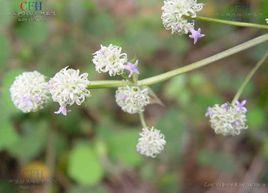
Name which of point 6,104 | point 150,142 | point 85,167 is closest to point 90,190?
point 85,167

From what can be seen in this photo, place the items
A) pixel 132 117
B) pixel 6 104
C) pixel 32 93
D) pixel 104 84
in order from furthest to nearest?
1. pixel 132 117
2. pixel 6 104
3. pixel 32 93
4. pixel 104 84

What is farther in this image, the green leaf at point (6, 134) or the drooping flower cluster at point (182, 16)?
the green leaf at point (6, 134)

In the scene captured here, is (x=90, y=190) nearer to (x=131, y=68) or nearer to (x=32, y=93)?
(x=32, y=93)

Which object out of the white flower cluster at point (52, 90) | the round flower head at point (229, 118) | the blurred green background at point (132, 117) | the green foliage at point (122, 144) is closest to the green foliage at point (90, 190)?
the blurred green background at point (132, 117)

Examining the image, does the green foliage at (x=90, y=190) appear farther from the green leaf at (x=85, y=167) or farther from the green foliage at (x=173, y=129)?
the green foliage at (x=173, y=129)

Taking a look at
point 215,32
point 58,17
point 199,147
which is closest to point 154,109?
point 199,147

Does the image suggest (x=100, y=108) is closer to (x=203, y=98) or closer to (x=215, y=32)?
(x=203, y=98)

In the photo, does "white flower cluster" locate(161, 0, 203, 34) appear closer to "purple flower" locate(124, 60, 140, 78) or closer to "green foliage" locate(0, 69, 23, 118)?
"purple flower" locate(124, 60, 140, 78)

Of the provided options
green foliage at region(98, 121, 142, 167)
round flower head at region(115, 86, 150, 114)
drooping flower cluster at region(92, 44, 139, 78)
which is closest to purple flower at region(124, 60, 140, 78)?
drooping flower cluster at region(92, 44, 139, 78)
